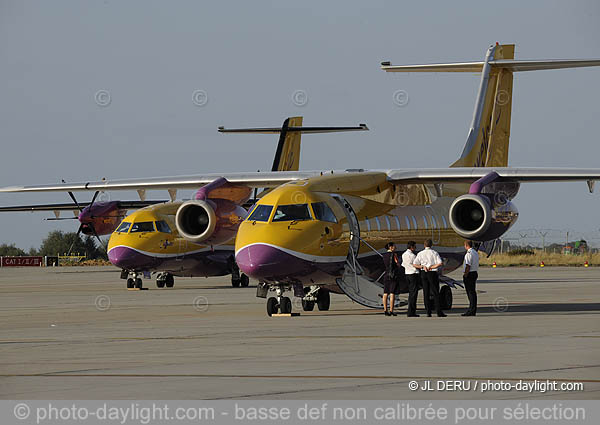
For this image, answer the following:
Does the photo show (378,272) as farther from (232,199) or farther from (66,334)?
(66,334)

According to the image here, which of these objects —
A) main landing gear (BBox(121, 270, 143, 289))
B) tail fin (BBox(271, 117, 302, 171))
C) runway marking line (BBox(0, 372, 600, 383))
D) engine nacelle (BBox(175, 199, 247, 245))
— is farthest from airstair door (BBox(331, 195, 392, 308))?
tail fin (BBox(271, 117, 302, 171))

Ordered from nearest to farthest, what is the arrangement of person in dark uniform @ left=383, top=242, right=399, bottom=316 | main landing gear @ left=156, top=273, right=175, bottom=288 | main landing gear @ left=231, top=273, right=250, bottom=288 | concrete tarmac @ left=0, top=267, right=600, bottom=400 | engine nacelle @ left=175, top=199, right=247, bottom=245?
concrete tarmac @ left=0, top=267, right=600, bottom=400
person in dark uniform @ left=383, top=242, right=399, bottom=316
engine nacelle @ left=175, top=199, right=247, bottom=245
main landing gear @ left=231, top=273, right=250, bottom=288
main landing gear @ left=156, top=273, right=175, bottom=288

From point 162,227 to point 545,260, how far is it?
4108 cm

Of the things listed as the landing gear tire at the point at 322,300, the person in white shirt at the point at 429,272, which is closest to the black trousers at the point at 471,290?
the person in white shirt at the point at 429,272

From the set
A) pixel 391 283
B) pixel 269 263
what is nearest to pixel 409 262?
pixel 391 283

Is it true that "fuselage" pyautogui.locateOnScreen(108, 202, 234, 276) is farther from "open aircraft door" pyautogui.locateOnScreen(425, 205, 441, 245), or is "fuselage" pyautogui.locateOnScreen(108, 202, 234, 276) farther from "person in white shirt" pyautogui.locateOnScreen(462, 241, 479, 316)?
"person in white shirt" pyautogui.locateOnScreen(462, 241, 479, 316)

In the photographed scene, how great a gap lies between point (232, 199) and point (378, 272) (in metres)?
6.02

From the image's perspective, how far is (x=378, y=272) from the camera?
23953 mm

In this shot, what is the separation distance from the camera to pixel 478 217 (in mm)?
23625

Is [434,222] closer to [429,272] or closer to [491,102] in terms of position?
[429,272]

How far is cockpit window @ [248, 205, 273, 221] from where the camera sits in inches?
874

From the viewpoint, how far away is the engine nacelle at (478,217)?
23.3 meters

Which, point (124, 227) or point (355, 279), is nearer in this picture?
point (355, 279)

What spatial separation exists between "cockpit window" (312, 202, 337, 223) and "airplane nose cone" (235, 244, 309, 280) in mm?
1172
